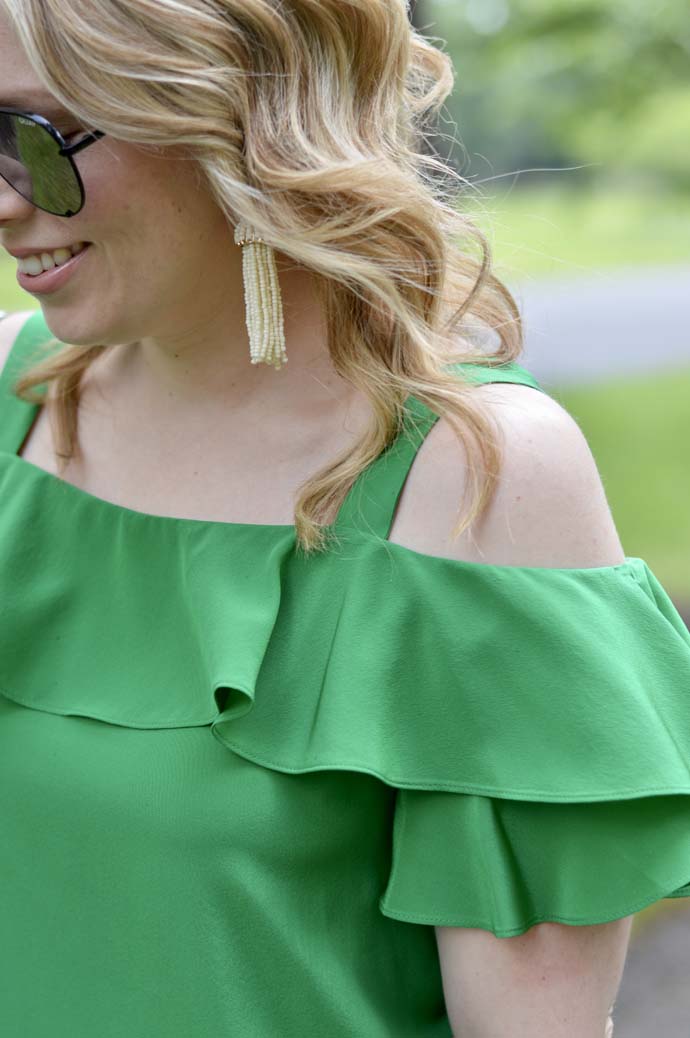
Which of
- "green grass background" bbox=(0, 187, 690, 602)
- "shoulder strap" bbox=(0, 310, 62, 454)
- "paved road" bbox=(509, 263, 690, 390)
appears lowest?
"paved road" bbox=(509, 263, 690, 390)

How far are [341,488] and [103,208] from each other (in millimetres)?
468

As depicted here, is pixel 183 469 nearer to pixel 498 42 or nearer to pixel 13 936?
pixel 13 936

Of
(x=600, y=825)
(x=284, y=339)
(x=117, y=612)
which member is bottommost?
(x=600, y=825)

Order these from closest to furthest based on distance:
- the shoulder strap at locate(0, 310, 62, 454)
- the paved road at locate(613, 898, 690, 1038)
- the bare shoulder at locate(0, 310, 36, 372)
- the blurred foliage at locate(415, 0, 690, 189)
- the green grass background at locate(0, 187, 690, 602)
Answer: the shoulder strap at locate(0, 310, 62, 454) → the bare shoulder at locate(0, 310, 36, 372) → the paved road at locate(613, 898, 690, 1038) → the blurred foliage at locate(415, 0, 690, 189) → the green grass background at locate(0, 187, 690, 602)

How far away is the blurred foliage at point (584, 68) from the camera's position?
5500 mm

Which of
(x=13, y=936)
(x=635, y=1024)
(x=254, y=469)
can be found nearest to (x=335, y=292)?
(x=254, y=469)

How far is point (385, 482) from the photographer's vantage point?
1749 millimetres

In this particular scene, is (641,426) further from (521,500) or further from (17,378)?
(521,500)

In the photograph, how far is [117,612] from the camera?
6.09ft

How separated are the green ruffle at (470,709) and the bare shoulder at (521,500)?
25 mm

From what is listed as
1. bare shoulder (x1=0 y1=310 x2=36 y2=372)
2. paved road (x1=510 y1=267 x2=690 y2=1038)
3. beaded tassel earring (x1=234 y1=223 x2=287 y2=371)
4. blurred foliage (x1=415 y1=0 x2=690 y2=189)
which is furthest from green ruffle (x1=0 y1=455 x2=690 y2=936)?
blurred foliage (x1=415 y1=0 x2=690 y2=189)

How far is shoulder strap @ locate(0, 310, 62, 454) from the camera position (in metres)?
2.14

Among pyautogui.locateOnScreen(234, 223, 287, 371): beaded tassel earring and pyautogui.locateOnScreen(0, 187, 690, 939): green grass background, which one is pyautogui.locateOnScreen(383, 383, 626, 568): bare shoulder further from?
pyautogui.locateOnScreen(0, 187, 690, 939): green grass background

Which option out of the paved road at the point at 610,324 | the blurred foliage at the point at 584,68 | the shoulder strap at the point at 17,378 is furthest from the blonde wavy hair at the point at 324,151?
the paved road at the point at 610,324
